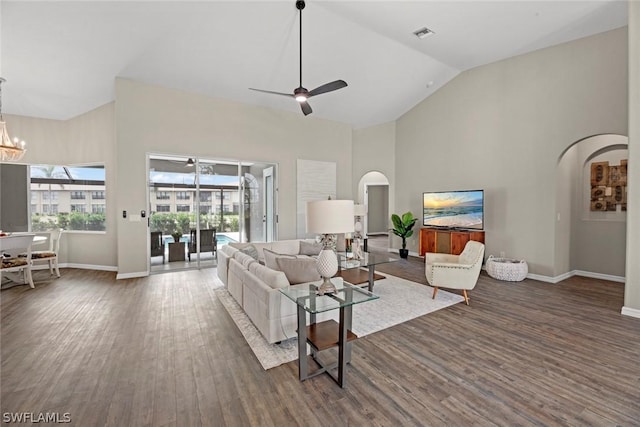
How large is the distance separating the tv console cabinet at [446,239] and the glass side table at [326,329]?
431 cm

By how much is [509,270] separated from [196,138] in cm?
677

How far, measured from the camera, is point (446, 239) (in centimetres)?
616

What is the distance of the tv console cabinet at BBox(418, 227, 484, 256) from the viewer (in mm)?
5796

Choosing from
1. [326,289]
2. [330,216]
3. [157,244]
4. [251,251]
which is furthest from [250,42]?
[326,289]

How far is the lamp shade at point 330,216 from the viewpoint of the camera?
238 cm

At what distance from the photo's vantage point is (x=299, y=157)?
7254 mm

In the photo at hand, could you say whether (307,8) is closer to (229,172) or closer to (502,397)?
Answer: (229,172)

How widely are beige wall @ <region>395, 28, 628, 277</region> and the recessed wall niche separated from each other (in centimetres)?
121

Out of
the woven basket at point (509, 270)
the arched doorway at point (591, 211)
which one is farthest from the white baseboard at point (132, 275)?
the arched doorway at point (591, 211)

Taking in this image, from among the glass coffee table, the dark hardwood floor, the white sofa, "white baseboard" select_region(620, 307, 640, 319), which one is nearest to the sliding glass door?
the dark hardwood floor

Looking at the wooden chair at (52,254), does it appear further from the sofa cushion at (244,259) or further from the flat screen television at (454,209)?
the flat screen television at (454,209)

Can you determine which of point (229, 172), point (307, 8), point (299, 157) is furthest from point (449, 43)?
point (229, 172)

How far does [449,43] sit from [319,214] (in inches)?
190

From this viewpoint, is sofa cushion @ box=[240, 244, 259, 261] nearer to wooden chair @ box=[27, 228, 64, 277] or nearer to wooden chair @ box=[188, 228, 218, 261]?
wooden chair @ box=[188, 228, 218, 261]
